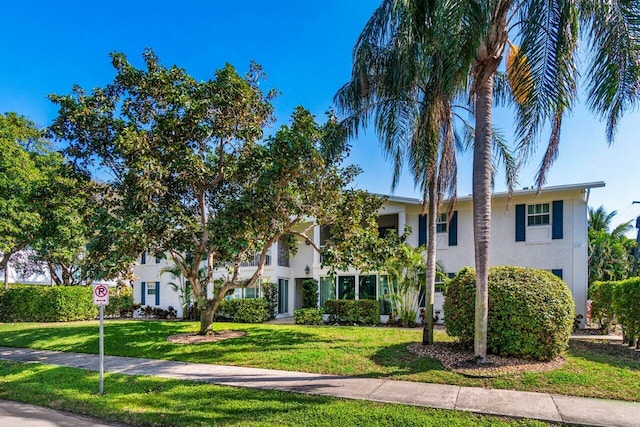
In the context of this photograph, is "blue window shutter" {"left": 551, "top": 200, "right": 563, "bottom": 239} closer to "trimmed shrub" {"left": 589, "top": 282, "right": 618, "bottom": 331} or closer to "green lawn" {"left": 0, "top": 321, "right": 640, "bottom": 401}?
"trimmed shrub" {"left": 589, "top": 282, "right": 618, "bottom": 331}

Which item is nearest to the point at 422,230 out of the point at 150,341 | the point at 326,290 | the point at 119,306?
the point at 326,290

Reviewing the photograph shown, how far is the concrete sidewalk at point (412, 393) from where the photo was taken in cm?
637

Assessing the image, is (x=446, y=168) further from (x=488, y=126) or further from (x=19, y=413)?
(x=19, y=413)

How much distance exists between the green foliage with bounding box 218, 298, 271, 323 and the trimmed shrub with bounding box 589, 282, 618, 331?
1423 centimetres

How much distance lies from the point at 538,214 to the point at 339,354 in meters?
11.8

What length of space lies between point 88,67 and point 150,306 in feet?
53.7

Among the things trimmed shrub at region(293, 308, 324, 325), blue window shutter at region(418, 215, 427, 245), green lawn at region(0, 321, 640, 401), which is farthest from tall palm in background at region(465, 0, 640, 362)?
trimmed shrub at region(293, 308, 324, 325)

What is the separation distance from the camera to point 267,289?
22.6 metres

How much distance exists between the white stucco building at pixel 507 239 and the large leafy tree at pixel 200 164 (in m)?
3.90

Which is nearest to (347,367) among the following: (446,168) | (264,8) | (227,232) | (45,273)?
(227,232)

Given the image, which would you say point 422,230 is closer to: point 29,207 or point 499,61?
point 499,61

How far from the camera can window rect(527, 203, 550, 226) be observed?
690 inches

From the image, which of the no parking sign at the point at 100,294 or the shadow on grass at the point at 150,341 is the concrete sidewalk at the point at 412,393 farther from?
the no parking sign at the point at 100,294

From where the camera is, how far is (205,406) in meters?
6.96
